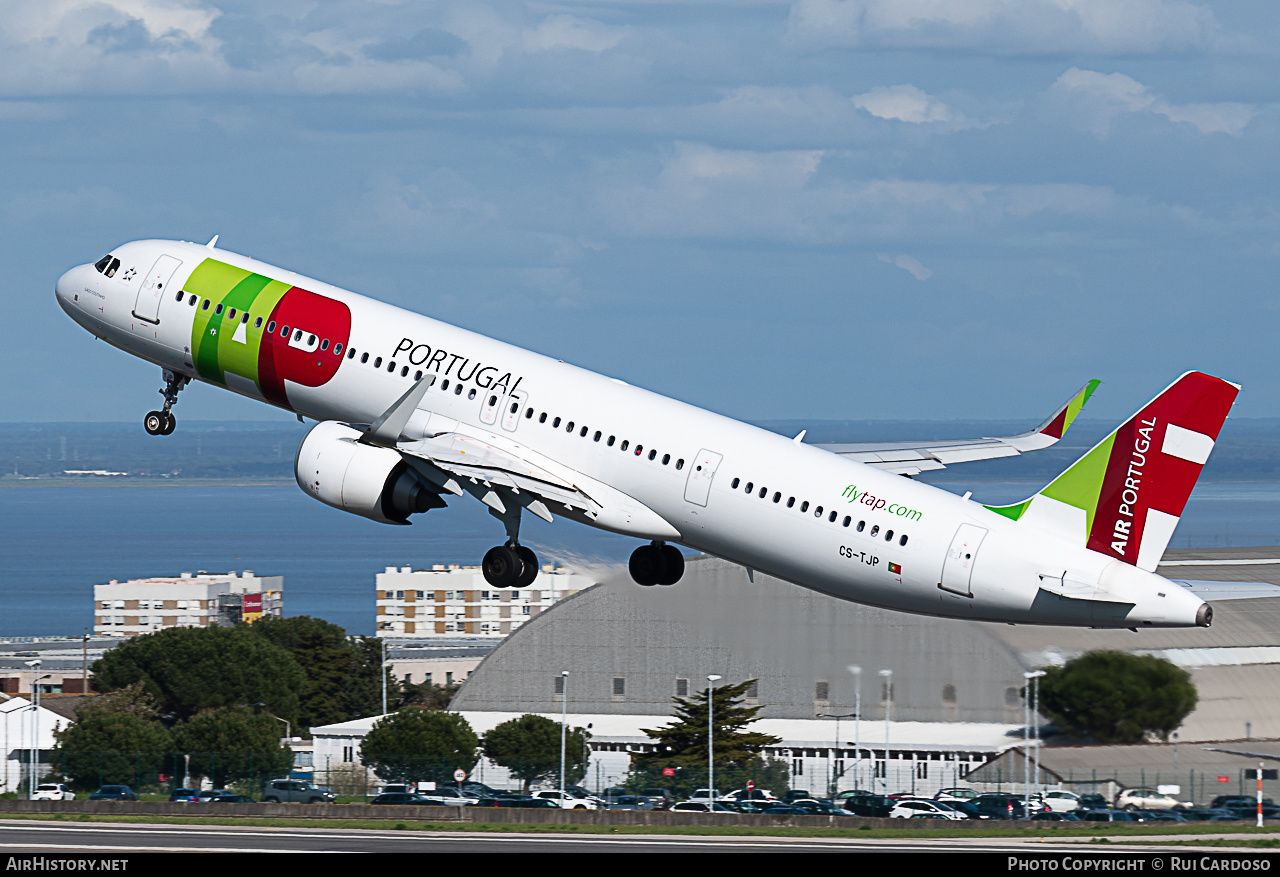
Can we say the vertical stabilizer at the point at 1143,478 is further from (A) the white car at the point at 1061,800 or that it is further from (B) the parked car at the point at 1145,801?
(A) the white car at the point at 1061,800

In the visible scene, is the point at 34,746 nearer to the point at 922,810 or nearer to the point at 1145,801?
the point at 922,810

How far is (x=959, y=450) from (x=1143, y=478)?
38.4ft

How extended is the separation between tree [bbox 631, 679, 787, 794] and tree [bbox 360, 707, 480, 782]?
9048mm

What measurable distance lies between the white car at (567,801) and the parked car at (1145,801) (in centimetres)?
2164

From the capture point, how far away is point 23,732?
332 ft

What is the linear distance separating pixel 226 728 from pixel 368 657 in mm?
66299

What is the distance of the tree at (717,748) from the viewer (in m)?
66.8

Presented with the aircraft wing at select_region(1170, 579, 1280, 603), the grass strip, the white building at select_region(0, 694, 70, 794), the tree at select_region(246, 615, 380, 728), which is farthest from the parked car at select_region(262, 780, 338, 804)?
the tree at select_region(246, 615, 380, 728)

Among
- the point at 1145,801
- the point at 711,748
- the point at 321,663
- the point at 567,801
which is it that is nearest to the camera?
the point at 1145,801

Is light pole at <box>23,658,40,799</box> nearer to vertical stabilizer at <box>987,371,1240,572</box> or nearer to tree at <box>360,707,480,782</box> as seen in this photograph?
tree at <box>360,707,480,782</box>

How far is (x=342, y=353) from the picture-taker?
151 ft

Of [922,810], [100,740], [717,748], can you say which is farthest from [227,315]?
[100,740]

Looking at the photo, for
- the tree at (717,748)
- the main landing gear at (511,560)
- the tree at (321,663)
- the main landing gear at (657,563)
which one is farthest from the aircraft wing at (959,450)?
the tree at (321,663)

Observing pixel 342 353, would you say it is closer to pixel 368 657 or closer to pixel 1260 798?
pixel 1260 798
